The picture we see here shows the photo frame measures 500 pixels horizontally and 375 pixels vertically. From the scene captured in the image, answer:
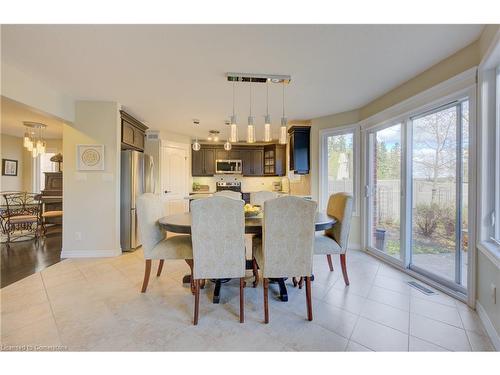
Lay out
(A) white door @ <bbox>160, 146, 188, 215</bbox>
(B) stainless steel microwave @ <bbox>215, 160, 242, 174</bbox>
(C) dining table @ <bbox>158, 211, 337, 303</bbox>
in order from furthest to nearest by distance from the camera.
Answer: (B) stainless steel microwave @ <bbox>215, 160, 242, 174</bbox>
(A) white door @ <bbox>160, 146, 188, 215</bbox>
(C) dining table @ <bbox>158, 211, 337, 303</bbox>

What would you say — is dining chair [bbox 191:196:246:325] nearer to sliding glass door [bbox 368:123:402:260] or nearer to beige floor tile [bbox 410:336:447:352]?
beige floor tile [bbox 410:336:447:352]

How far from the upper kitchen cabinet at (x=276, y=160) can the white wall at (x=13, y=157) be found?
6.44 meters

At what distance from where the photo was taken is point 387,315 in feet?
6.13

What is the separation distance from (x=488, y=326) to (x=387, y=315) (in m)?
0.62

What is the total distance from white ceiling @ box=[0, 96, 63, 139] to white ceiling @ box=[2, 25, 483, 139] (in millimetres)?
1213

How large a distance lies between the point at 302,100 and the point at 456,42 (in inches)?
66.3

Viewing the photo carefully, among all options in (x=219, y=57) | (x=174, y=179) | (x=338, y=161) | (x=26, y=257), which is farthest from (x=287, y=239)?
(x=174, y=179)

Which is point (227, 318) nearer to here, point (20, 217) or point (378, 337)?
point (378, 337)

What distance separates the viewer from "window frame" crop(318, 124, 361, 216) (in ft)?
12.2

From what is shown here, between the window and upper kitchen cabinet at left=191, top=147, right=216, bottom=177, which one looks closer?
the window

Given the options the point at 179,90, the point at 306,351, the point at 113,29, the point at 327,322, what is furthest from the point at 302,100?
the point at 306,351

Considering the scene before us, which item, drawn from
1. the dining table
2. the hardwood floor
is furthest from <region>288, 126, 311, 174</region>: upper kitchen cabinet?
the hardwood floor


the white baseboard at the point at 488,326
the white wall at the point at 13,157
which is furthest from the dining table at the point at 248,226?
the white wall at the point at 13,157

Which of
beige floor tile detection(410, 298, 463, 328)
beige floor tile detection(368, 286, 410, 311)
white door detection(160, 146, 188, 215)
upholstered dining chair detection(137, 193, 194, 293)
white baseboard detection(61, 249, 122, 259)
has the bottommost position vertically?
beige floor tile detection(368, 286, 410, 311)
